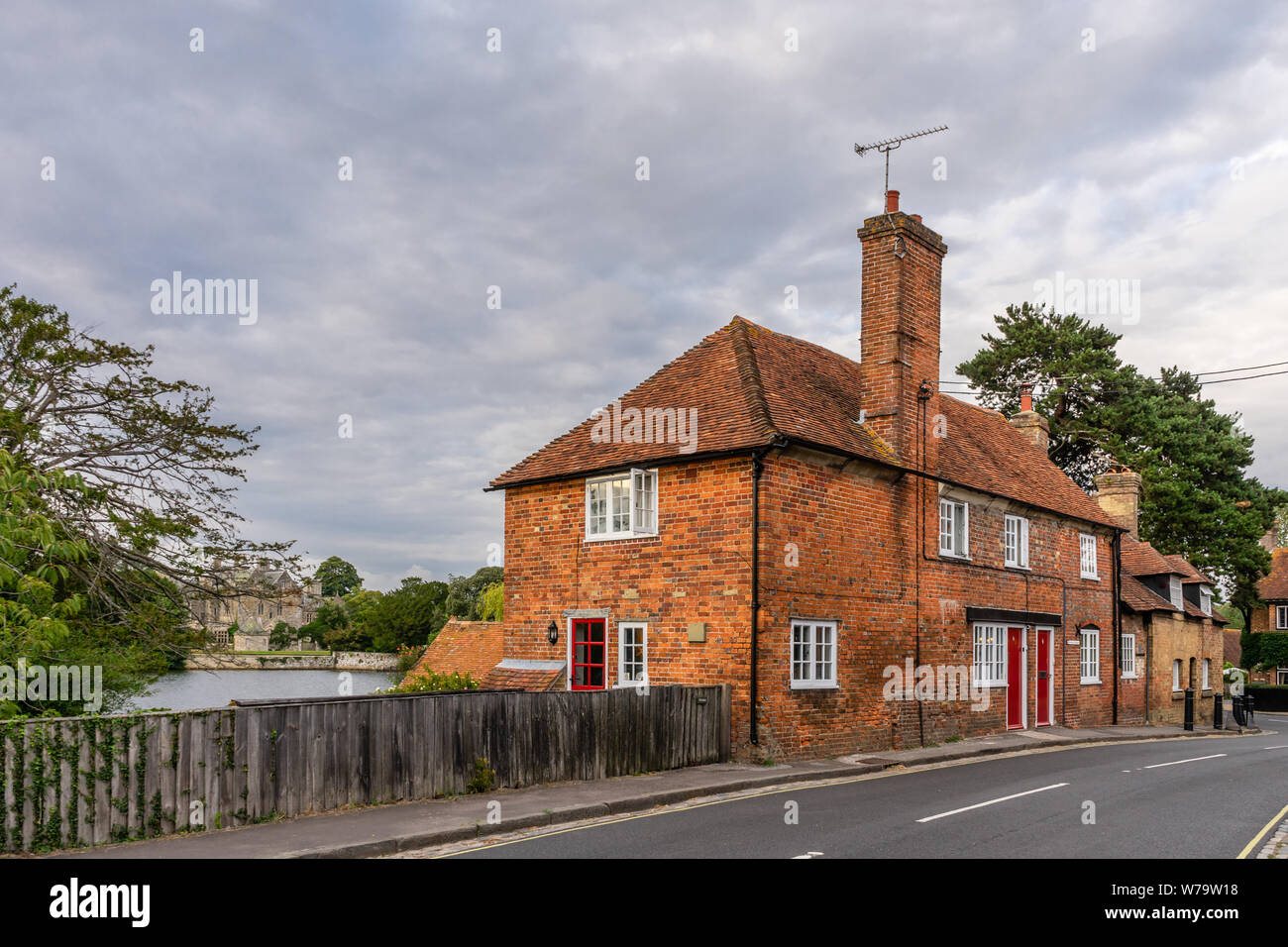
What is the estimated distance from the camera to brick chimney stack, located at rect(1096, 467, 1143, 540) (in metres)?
36.0

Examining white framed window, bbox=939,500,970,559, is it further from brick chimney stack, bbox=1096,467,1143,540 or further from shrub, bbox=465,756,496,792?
brick chimney stack, bbox=1096,467,1143,540

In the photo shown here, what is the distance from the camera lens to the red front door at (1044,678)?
25.1 m

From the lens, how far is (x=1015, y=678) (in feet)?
78.3

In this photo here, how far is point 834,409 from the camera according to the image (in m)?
19.9

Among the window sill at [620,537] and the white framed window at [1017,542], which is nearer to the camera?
the window sill at [620,537]

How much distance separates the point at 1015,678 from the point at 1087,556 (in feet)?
20.8

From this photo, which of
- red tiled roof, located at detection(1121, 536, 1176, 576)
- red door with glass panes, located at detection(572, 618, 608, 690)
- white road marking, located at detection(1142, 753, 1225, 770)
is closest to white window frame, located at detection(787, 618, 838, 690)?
red door with glass panes, located at detection(572, 618, 608, 690)

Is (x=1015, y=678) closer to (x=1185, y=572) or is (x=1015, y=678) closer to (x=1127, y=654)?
(x=1127, y=654)

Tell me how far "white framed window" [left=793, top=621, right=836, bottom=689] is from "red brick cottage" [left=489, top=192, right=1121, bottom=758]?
0.04 metres

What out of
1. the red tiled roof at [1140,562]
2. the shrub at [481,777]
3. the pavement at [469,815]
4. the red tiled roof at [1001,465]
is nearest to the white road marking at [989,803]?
the pavement at [469,815]

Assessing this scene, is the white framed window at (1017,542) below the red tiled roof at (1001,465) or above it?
below

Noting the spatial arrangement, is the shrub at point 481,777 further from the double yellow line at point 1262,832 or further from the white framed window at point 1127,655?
the white framed window at point 1127,655

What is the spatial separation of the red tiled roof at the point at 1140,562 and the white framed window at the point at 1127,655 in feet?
13.6
